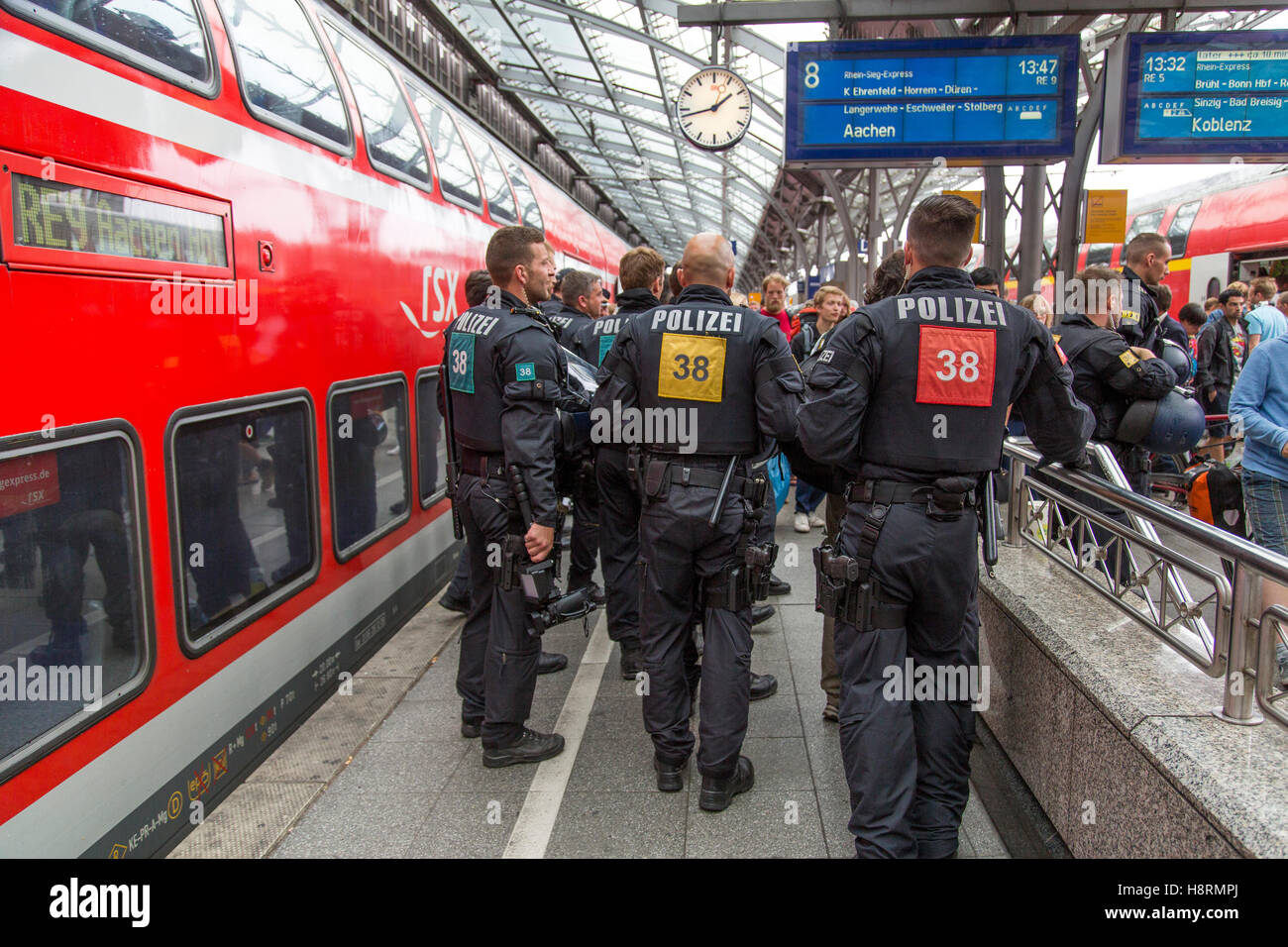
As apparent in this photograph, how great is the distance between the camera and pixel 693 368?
347 centimetres

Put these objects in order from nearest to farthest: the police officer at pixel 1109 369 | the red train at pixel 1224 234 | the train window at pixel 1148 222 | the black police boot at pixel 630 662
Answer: the police officer at pixel 1109 369, the black police boot at pixel 630 662, the red train at pixel 1224 234, the train window at pixel 1148 222

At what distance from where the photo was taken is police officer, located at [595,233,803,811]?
3451 mm

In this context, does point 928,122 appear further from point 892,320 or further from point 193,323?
point 193,323

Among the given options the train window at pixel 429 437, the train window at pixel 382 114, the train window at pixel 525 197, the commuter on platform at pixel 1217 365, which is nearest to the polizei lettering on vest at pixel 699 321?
the train window at pixel 382 114

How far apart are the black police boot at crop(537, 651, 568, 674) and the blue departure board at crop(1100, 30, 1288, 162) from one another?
225 inches

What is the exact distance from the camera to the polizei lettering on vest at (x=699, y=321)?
135 inches

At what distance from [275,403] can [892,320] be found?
8.43ft

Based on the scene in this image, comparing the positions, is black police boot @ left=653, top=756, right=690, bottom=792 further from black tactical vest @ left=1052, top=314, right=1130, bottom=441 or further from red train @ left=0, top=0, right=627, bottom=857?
black tactical vest @ left=1052, top=314, right=1130, bottom=441

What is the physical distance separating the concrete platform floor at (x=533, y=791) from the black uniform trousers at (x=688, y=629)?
25 cm

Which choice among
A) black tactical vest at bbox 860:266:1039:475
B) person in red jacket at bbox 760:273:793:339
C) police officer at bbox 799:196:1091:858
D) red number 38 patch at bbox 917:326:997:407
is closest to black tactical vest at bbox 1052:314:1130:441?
police officer at bbox 799:196:1091:858

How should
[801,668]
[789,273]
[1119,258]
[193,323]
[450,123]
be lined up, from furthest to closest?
[789,273], [1119,258], [450,123], [801,668], [193,323]

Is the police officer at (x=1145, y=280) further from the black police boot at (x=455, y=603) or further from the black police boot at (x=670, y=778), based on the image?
the black police boot at (x=455, y=603)

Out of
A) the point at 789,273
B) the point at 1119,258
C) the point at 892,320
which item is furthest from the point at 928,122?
the point at 789,273

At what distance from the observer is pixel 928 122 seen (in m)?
7.23
